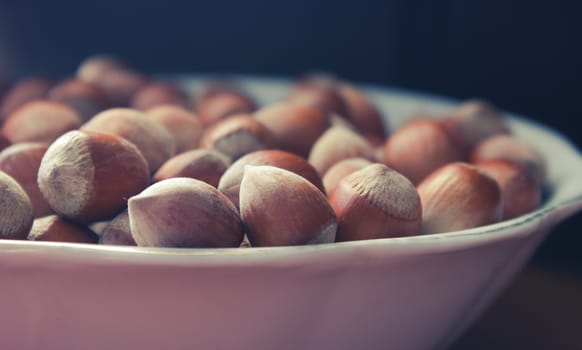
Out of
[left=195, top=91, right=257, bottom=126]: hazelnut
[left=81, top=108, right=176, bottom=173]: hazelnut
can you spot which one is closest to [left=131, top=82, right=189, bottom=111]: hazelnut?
[left=195, top=91, right=257, bottom=126]: hazelnut

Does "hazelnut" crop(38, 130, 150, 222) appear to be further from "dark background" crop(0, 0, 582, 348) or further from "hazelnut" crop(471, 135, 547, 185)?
"dark background" crop(0, 0, 582, 348)

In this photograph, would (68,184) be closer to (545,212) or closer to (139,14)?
(545,212)

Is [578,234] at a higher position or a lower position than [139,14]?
lower

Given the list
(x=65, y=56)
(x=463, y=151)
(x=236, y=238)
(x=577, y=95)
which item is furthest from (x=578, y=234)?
(x=65, y=56)

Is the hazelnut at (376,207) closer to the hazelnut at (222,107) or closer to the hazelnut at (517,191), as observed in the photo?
the hazelnut at (517,191)

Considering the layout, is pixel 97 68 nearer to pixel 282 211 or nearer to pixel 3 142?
pixel 3 142

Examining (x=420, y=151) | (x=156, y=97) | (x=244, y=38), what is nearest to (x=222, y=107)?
(x=156, y=97)
